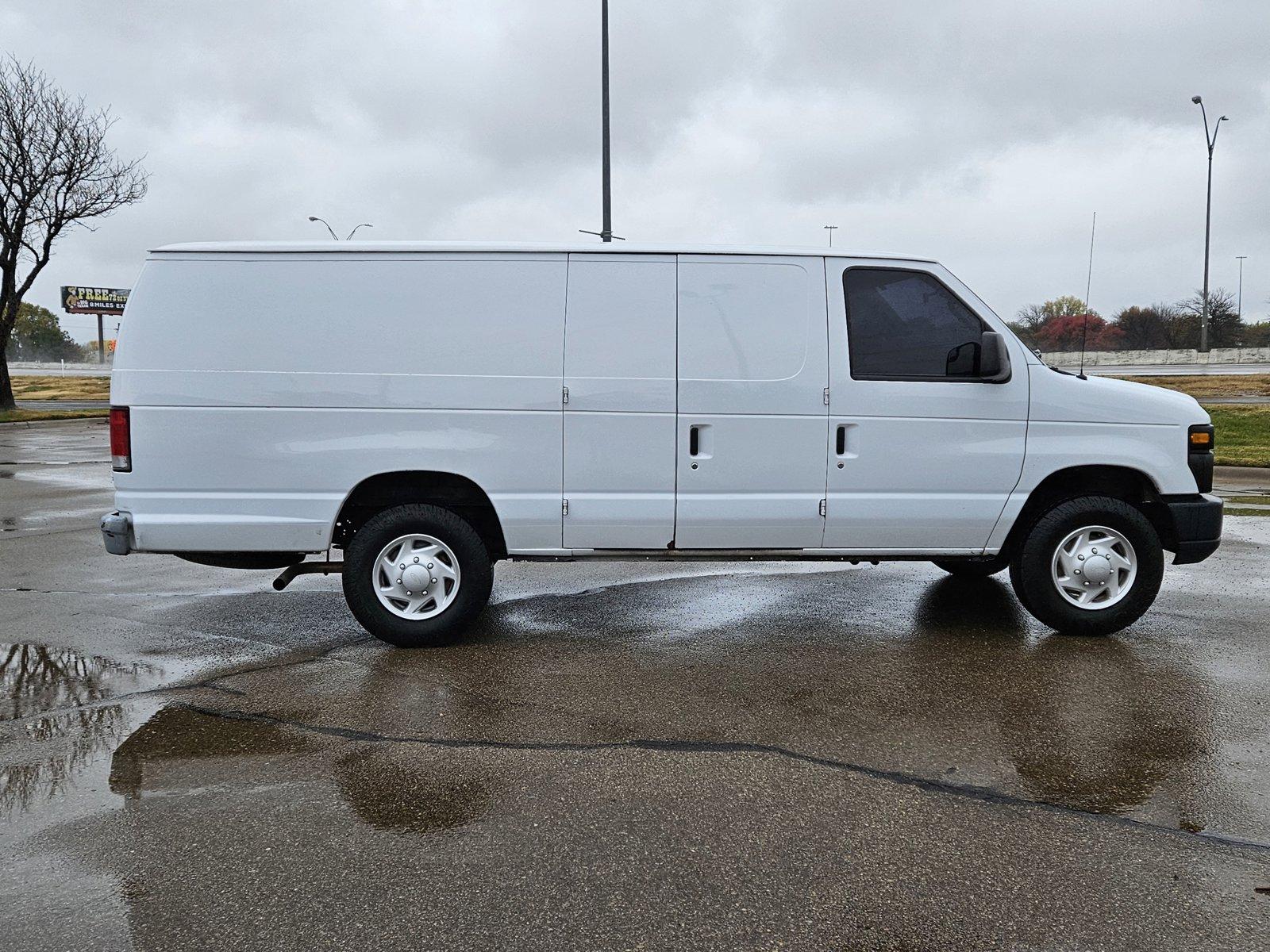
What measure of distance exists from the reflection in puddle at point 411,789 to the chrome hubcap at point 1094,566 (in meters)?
3.54

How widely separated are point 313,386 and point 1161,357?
46.9 metres

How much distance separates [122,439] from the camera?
531 cm

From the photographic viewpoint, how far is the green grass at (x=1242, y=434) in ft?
47.6

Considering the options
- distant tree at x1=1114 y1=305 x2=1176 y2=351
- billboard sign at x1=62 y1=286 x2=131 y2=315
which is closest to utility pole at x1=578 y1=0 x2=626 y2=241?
distant tree at x1=1114 y1=305 x2=1176 y2=351

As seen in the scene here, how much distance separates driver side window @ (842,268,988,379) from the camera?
555 centimetres

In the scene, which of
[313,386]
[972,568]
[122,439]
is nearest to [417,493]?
[313,386]

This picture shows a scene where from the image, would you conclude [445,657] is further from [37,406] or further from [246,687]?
[37,406]

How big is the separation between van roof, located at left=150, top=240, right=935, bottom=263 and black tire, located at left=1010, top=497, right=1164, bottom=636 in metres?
1.77

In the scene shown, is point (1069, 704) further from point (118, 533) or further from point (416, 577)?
point (118, 533)

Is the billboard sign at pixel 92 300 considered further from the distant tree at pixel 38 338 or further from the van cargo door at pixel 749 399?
the van cargo door at pixel 749 399

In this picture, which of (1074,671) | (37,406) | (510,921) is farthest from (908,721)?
(37,406)

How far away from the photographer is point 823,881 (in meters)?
2.96

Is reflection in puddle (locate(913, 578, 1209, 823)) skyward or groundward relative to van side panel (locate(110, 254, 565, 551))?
groundward

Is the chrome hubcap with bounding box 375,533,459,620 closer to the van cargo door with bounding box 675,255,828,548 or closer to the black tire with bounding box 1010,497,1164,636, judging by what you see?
the van cargo door with bounding box 675,255,828,548
